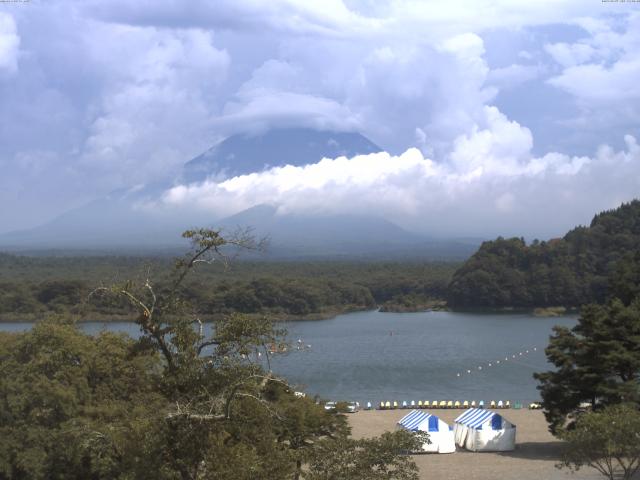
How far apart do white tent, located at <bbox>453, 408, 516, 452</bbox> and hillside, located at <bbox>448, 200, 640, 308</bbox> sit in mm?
43246

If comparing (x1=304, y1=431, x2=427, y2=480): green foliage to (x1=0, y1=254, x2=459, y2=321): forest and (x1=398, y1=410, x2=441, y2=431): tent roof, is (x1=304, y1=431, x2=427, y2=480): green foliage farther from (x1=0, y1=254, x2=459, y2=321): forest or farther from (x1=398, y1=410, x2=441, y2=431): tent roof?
(x1=0, y1=254, x2=459, y2=321): forest

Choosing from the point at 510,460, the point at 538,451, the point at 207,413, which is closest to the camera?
the point at 207,413

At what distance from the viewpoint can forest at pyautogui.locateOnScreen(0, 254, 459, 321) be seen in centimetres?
5391

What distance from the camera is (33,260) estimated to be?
94.3 m

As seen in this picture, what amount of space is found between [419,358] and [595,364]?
2076 cm

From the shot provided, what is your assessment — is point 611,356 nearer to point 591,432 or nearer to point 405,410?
point 591,432

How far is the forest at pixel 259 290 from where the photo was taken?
53.9 meters

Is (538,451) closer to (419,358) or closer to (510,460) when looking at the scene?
(510,460)

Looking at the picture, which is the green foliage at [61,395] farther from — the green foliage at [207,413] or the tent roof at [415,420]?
the tent roof at [415,420]

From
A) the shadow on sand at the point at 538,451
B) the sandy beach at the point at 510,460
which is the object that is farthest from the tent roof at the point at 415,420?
the shadow on sand at the point at 538,451

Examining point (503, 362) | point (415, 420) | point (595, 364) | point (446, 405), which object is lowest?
point (446, 405)

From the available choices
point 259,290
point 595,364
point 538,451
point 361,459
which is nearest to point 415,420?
point 538,451

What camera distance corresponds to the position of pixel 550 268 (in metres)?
63.9

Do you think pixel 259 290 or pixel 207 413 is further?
pixel 259 290
